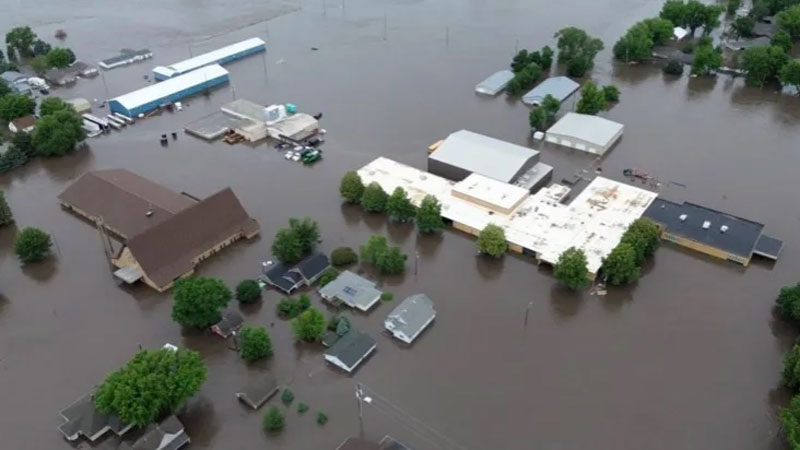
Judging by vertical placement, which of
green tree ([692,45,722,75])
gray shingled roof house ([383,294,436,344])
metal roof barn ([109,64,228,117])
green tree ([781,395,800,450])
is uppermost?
green tree ([692,45,722,75])

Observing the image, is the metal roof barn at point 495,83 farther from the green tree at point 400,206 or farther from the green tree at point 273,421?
the green tree at point 273,421

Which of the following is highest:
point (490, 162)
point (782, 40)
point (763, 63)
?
point (782, 40)

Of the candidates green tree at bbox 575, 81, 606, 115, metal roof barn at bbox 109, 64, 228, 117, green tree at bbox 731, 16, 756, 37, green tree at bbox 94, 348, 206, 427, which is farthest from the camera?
green tree at bbox 731, 16, 756, 37

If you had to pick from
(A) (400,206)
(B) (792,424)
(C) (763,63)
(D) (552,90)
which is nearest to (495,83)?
(D) (552,90)

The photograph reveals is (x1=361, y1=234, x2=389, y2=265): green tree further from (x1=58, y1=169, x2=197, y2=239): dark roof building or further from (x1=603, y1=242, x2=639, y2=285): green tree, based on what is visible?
(x1=603, y1=242, x2=639, y2=285): green tree

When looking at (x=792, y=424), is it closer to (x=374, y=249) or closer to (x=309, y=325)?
(x=309, y=325)

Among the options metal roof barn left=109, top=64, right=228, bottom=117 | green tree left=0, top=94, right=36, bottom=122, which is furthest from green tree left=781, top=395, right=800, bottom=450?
green tree left=0, top=94, right=36, bottom=122

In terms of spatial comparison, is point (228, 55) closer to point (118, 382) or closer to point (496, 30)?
point (496, 30)
